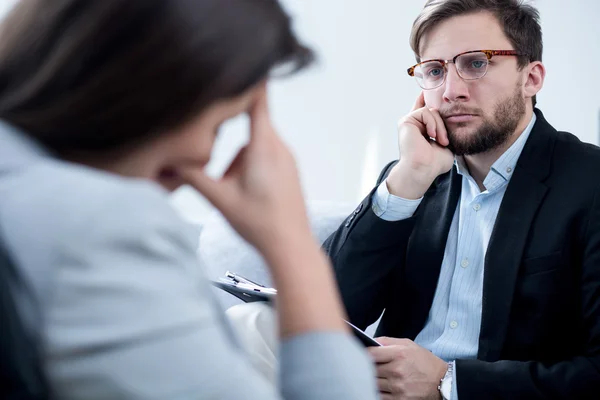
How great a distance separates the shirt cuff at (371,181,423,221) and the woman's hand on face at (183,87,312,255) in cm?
112

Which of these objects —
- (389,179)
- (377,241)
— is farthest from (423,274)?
(389,179)

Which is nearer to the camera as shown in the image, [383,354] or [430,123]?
[383,354]

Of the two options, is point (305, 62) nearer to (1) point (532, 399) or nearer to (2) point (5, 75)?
(2) point (5, 75)

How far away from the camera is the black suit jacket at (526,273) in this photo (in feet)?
4.92

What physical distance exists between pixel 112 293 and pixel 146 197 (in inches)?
3.3

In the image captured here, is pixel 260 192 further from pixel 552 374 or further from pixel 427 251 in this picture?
pixel 427 251

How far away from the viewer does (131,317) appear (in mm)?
488

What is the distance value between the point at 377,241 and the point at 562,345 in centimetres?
54

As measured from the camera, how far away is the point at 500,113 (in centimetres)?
183

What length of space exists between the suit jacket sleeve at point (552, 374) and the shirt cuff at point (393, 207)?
1.51 feet

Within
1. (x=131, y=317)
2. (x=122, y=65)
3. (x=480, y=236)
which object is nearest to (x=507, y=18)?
(x=480, y=236)

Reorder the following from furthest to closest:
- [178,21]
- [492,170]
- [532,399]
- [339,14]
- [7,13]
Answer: [339,14] < [492,170] < [532,399] < [7,13] < [178,21]

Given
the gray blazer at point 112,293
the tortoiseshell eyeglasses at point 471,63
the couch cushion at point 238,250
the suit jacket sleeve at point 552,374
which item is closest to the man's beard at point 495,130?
the tortoiseshell eyeglasses at point 471,63

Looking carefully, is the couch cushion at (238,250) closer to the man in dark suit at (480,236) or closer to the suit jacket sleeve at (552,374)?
the man in dark suit at (480,236)
